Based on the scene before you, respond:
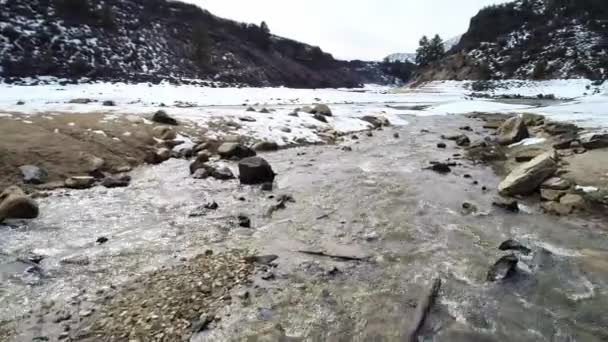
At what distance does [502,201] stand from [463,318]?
4.28 metres

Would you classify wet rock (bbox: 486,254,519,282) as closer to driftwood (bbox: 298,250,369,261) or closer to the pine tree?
driftwood (bbox: 298,250,369,261)

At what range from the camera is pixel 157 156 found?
11156 millimetres

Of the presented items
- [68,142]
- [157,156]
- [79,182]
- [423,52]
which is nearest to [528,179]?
[157,156]

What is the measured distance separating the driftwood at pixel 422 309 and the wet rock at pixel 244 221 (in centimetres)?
329

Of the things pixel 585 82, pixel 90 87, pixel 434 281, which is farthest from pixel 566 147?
pixel 585 82

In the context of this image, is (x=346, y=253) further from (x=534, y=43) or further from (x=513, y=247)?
(x=534, y=43)

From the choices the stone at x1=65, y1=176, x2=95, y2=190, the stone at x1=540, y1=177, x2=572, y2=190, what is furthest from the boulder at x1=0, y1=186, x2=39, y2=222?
the stone at x1=540, y1=177, x2=572, y2=190

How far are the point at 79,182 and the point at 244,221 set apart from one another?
4417 millimetres

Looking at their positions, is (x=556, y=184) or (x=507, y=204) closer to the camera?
(x=507, y=204)

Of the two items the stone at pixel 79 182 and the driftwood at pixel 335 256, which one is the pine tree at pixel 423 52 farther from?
the driftwood at pixel 335 256

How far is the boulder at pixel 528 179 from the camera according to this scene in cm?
822

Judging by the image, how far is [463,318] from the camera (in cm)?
401

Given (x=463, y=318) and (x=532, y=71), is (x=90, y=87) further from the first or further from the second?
(x=532, y=71)

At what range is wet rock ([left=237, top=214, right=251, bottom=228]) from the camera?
6594mm
